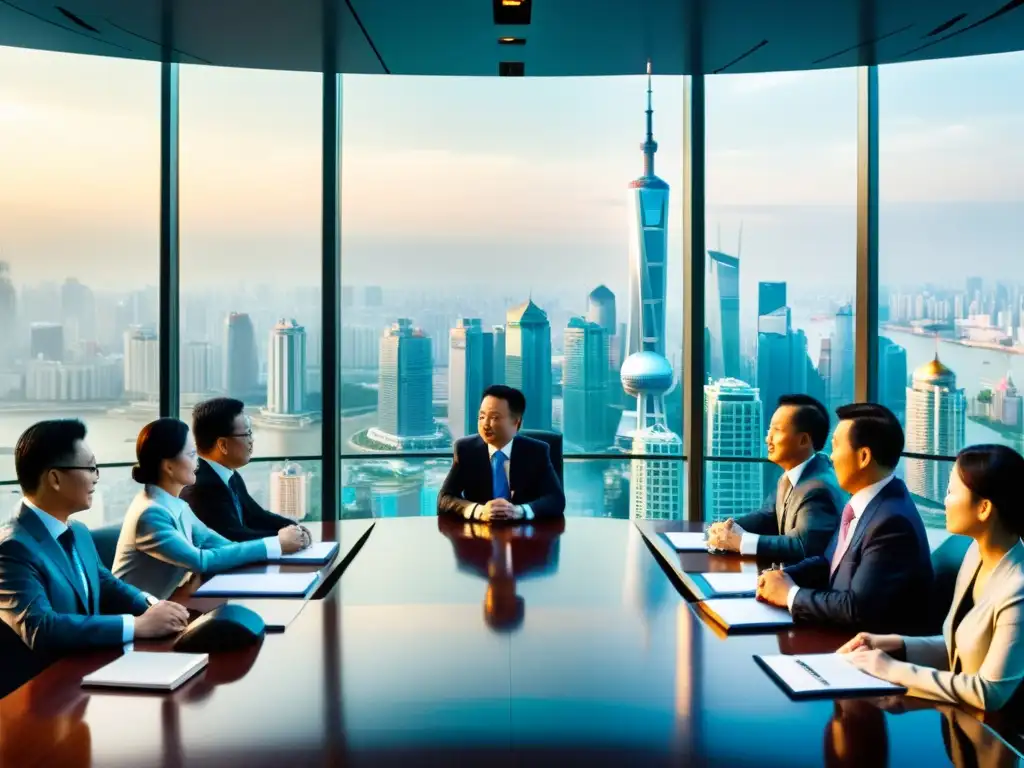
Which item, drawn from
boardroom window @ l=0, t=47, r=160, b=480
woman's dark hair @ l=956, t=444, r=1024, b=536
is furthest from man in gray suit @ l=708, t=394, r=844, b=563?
boardroom window @ l=0, t=47, r=160, b=480

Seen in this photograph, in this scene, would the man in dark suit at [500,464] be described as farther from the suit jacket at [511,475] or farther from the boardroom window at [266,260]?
the boardroom window at [266,260]

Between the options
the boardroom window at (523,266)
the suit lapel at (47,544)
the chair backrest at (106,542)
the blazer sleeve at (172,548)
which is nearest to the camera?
the suit lapel at (47,544)

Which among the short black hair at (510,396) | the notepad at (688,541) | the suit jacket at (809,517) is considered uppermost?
the short black hair at (510,396)

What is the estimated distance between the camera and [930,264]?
16.8 feet

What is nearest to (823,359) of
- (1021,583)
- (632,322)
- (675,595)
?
(632,322)

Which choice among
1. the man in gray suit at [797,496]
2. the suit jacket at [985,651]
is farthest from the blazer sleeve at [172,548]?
the suit jacket at [985,651]

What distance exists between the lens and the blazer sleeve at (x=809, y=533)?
3.07 m

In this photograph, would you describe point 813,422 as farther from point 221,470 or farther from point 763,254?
point 763,254

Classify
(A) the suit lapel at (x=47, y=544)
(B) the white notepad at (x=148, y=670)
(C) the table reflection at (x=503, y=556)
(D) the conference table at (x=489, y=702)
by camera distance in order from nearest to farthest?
(D) the conference table at (x=489, y=702) → (B) the white notepad at (x=148, y=670) → (A) the suit lapel at (x=47, y=544) → (C) the table reflection at (x=503, y=556)

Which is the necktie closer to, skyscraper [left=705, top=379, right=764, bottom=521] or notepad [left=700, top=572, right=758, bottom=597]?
notepad [left=700, top=572, right=758, bottom=597]

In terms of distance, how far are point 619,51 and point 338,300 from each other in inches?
78.8

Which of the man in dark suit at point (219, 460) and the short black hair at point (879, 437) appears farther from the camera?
the man in dark suit at point (219, 460)

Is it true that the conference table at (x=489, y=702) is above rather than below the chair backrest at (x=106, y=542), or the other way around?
below

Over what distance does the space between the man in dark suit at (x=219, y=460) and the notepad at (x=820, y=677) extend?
5.94 ft
